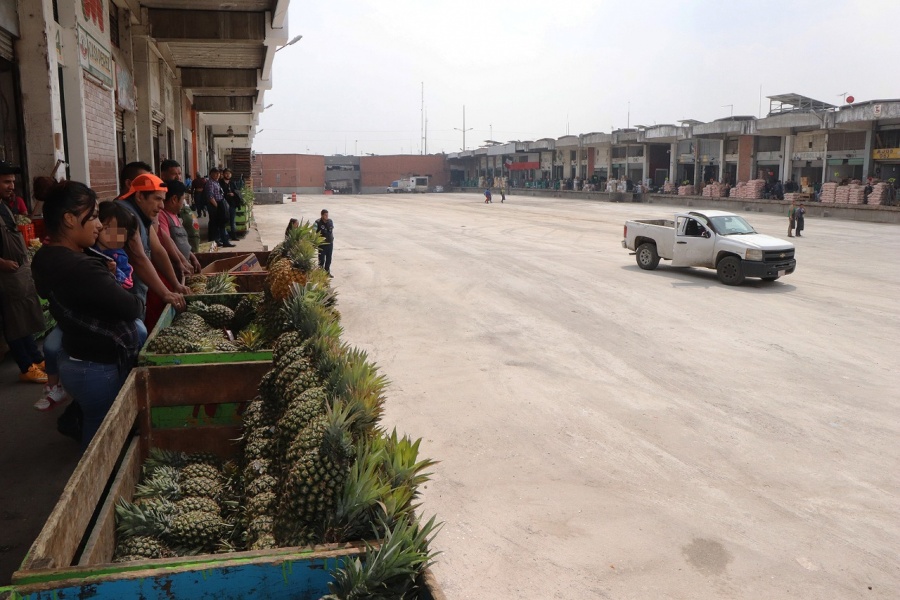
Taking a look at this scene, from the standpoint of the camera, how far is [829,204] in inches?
1590

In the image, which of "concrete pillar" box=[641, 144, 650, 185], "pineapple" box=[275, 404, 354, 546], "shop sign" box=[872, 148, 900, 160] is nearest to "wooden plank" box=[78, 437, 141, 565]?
"pineapple" box=[275, 404, 354, 546]

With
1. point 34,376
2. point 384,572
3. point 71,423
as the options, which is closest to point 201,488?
point 384,572

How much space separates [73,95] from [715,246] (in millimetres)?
14519

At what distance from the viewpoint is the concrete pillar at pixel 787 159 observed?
A: 4812cm

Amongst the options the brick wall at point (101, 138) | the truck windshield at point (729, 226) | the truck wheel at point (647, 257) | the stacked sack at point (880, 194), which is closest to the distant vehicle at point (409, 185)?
the stacked sack at point (880, 194)

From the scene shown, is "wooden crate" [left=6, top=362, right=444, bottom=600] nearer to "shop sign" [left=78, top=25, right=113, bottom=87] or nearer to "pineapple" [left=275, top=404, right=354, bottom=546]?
"pineapple" [left=275, top=404, right=354, bottom=546]

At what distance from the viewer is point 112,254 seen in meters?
5.02

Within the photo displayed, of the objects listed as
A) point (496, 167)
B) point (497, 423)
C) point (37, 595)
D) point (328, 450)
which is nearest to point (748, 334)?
point (497, 423)

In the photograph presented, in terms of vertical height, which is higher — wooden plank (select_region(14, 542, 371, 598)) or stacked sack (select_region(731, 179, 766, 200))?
stacked sack (select_region(731, 179, 766, 200))

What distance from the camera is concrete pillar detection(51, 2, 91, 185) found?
9.25m

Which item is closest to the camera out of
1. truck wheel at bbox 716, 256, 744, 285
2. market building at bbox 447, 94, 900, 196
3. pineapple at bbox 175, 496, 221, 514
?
pineapple at bbox 175, 496, 221, 514

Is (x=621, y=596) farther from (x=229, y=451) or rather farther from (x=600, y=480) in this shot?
(x=229, y=451)

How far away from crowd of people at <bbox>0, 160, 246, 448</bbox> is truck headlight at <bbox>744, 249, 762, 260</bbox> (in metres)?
13.6

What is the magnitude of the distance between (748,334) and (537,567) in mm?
8533
